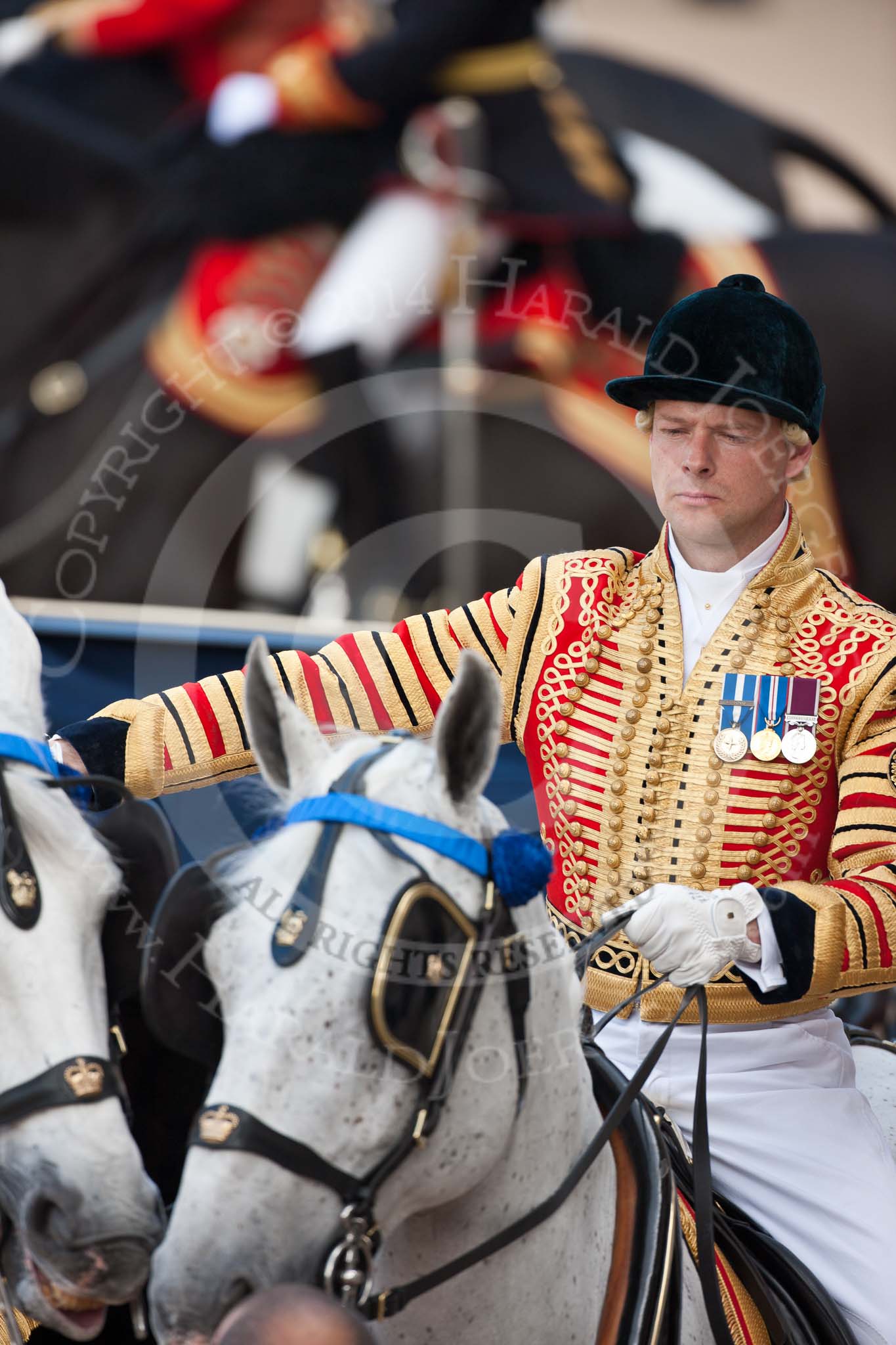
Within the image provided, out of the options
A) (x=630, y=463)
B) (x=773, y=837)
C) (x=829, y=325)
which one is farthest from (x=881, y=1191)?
(x=829, y=325)

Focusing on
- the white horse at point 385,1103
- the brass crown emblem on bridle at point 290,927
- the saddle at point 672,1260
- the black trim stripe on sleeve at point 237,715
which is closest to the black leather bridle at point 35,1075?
the white horse at point 385,1103

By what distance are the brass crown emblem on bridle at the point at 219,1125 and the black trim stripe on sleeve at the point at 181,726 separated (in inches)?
35.7

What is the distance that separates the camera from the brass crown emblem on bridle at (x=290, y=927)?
1.52 m

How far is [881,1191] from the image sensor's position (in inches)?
86.3

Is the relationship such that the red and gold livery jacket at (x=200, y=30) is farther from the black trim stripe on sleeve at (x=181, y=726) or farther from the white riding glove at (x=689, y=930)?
the white riding glove at (x=689, y=930)

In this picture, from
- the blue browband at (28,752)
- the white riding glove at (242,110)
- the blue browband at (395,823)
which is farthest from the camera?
the white riding glove at (242,110)

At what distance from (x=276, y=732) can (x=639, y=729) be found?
0.76m

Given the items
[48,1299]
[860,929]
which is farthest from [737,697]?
[48,1299]

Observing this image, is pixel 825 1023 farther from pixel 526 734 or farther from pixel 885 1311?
pixel 526 734

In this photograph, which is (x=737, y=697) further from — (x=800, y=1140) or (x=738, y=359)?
(x=800, y=1140)

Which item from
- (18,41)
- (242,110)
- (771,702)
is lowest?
(771,702)

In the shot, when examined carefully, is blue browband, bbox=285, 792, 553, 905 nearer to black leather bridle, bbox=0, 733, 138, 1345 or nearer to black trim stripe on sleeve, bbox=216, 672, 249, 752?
black leather bridle, bbox=0, 733, 138, 1345

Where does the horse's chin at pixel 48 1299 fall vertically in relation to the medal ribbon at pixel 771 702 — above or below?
below

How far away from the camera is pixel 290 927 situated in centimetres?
153
